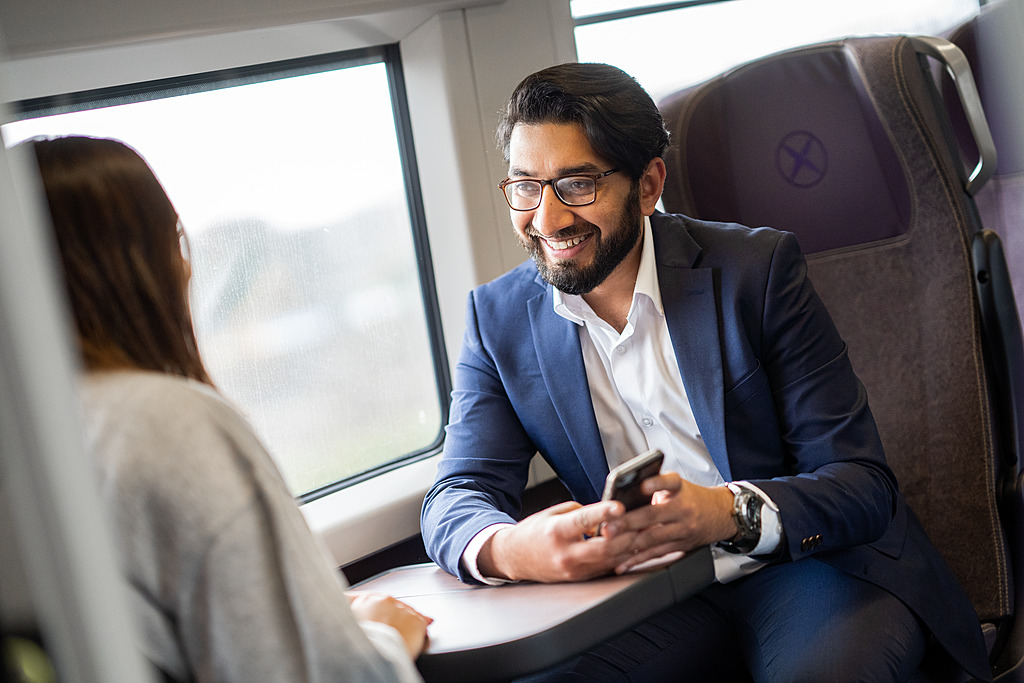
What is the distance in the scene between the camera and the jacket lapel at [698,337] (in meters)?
1.61

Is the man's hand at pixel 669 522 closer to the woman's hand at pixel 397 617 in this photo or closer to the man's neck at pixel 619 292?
the woman's hand at pixel 397 617

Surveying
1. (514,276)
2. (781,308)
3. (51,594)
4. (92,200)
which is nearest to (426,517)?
(514,276)

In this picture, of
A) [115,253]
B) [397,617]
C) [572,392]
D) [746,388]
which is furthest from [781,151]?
[115,253]

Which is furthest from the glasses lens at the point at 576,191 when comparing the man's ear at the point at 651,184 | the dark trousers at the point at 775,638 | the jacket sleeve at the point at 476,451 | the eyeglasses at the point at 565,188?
the dark trousers at the point at 775,638

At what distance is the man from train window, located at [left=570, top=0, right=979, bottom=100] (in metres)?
0.63

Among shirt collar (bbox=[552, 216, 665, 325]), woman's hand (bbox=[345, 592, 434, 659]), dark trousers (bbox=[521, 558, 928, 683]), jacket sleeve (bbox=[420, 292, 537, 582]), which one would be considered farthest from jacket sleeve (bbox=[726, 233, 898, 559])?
woman's hand (bbox=[345, 592, 434, 659])

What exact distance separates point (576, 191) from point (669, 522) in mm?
694

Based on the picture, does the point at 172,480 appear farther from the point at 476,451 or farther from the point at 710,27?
the point at 710,27

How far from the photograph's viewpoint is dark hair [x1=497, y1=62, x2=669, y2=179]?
5.34 ft

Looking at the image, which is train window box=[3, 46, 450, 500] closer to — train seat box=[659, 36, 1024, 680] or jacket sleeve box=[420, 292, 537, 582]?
jacket sleeve box=[420, 292, 537, 582]

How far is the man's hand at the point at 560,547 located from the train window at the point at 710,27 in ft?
4.40

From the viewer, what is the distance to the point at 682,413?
1.70 metres

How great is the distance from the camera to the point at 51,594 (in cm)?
55

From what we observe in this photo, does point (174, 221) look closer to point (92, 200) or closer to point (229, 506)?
point (92, 200)
